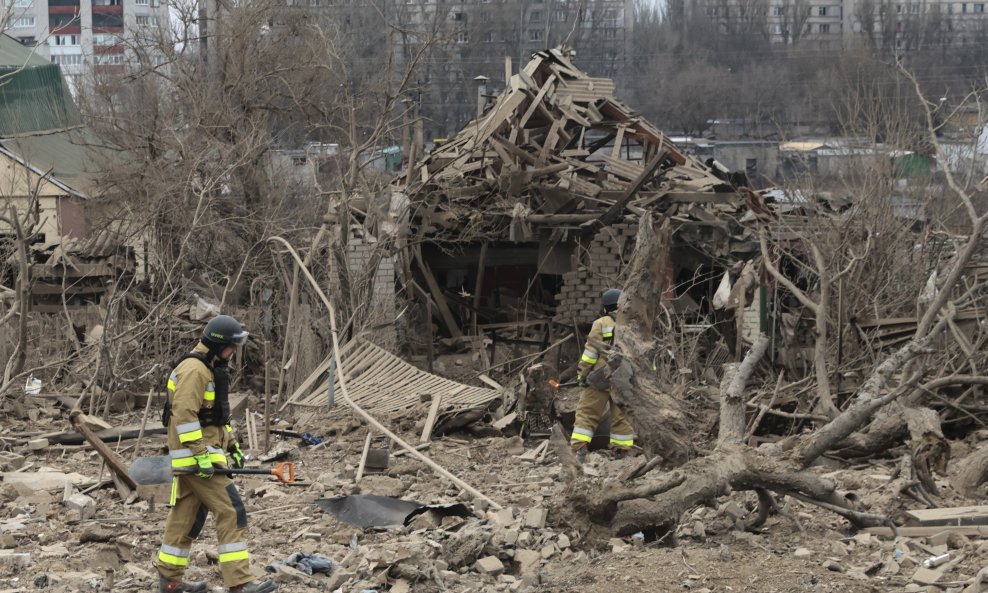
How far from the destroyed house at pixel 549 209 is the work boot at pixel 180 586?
10.4 m

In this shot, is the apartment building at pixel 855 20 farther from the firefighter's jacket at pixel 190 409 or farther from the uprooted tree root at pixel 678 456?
the firefighter's jacket at pixel 190 409

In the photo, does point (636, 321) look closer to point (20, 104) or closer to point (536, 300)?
point (536, 300)

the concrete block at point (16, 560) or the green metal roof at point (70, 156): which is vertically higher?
the green metal roof at point (70, 156)

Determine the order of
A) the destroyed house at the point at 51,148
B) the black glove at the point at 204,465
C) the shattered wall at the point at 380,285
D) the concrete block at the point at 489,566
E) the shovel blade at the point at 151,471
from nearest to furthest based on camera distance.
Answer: the black glove at the point at 204,465 → the concrete block at the point at 489,566 → the shovel blade at the point at 151,471 → the shattered wall at the point at 380,285 → the destroyed house at the point at 51,148

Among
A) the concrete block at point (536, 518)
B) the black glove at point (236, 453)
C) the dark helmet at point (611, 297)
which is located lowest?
the concrete block at point (536, 518)

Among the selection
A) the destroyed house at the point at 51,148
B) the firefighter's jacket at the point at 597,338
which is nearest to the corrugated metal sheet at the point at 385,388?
the firefighter's jacket at the point at 597,338

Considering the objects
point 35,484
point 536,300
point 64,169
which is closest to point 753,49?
point 64,169

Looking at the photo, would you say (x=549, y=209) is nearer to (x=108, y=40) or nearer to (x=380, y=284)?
(x=380, y=284)

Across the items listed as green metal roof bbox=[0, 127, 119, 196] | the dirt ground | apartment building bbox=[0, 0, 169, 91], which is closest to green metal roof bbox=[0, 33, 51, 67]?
apartment building bbox=[0, 0, 169, 91]

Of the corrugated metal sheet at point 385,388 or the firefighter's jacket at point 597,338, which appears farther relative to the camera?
the corrugated metal sheet at point 385,388

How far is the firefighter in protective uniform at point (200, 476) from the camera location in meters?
6.84

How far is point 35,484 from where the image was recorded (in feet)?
33.2

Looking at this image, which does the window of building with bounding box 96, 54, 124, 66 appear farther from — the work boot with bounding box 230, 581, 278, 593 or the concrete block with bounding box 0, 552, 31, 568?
the work boot with bounding box 230, 581, 278, 593

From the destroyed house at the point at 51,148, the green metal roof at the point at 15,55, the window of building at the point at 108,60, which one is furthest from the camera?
the window of building at the point at 108,60
